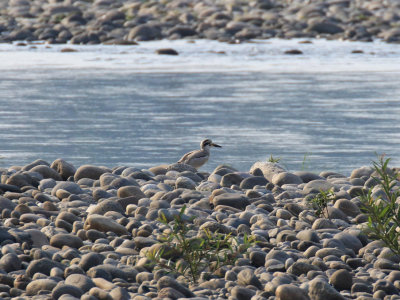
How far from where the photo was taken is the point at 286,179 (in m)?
8.06

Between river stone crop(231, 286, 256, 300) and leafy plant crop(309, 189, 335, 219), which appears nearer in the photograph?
river stone crop(231, 286, 256, 300)

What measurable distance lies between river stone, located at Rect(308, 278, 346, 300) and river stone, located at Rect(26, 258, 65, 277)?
149cm

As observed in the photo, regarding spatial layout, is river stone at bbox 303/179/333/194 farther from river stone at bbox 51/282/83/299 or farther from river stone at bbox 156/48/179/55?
river stone at bbox 156/48/179/55

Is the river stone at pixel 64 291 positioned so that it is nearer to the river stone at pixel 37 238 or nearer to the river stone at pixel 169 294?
the river stone at pixel 169 294

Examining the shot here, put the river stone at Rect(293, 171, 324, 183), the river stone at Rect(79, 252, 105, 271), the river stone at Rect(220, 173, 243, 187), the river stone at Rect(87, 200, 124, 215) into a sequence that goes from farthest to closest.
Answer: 1. the river stone at Rect(293, 171, 324, 183)
2. the river stone at Rect(220, 173, 243, 187)
3. the river stone at Rect(87, 200, 124, 215)
4. the river stone at Rect(79, 252, 105, 271)

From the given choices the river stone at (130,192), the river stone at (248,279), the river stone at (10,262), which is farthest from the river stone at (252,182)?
the river stone at (10,262)

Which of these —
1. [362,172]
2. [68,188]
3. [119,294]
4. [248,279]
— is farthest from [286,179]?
[119,294]

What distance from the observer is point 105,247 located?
5668 millimetres

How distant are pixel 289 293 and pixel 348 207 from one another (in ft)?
6.71

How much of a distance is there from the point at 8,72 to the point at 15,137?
838cm

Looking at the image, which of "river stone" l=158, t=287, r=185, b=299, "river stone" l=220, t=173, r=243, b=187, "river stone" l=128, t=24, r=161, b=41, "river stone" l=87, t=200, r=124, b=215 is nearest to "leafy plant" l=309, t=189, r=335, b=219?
"river stone" l=220, t=173, r=243, b=187

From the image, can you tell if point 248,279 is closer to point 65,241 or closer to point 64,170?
point 65,241

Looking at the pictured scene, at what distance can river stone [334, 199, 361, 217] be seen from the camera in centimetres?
678

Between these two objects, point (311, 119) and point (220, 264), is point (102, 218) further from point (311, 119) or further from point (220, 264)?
point (311, 119)
